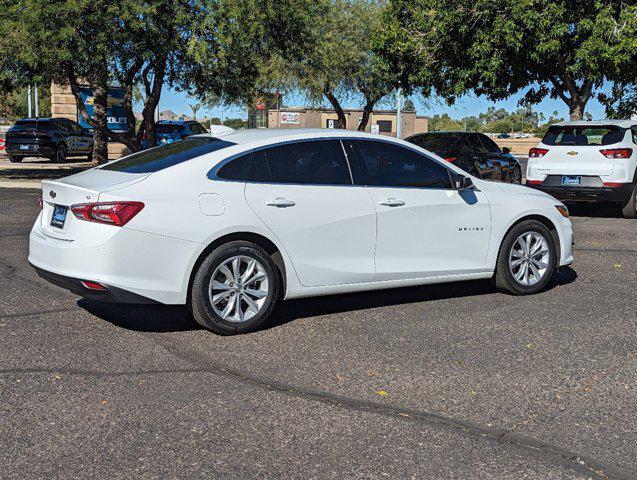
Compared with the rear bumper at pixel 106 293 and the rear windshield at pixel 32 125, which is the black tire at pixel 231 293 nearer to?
the rear bumper at pixel 106 293

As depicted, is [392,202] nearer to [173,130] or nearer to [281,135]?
[281,135]

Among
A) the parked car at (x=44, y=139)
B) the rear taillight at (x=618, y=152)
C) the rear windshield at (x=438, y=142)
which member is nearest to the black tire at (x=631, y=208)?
the rear taillight at (x=618, y=152)

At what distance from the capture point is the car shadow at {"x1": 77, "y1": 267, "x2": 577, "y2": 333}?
6.23 m

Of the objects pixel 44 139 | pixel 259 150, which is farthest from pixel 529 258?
pixel 44 139

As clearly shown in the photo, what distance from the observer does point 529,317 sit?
21.5ft

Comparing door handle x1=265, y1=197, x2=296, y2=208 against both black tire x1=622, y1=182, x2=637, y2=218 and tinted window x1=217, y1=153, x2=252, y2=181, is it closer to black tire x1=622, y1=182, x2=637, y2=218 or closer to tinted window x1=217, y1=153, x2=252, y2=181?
tinted window x1=217, y1=153, x2=252, y2=181

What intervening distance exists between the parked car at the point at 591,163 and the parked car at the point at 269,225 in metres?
6.33

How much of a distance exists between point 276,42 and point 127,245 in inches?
636

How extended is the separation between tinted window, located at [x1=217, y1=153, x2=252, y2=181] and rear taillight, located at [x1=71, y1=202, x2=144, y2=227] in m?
0.73

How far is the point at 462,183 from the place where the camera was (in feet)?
22.7

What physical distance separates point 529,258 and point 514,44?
12137mm

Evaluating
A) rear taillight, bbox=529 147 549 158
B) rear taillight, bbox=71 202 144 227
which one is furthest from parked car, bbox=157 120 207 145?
rear taillight, bbox=71 202 144 227

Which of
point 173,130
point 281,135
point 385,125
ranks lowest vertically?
point 281,135

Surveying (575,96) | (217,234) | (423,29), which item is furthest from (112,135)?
(217,234)
